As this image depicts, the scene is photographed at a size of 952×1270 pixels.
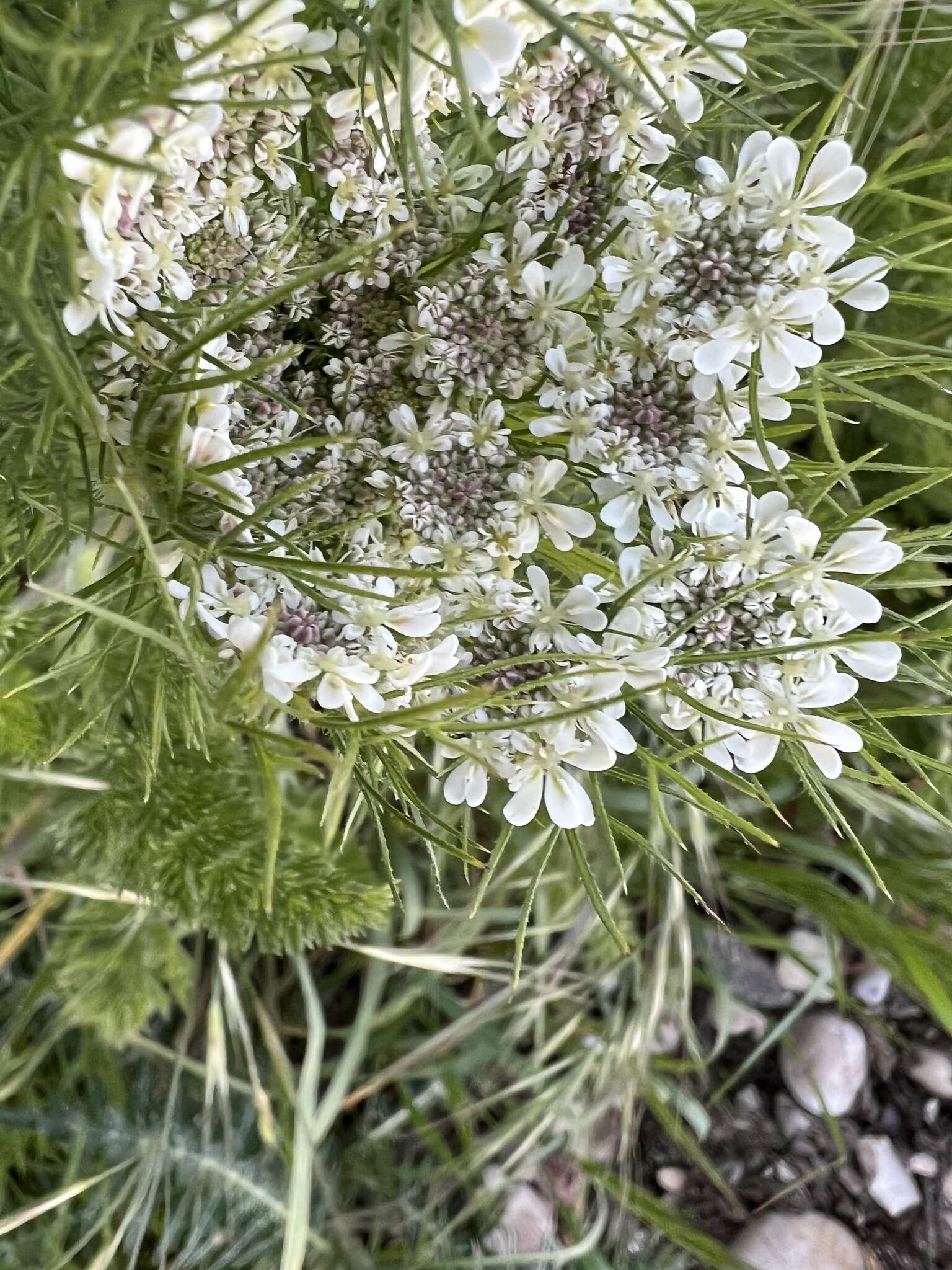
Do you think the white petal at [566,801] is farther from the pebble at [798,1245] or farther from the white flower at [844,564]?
the pebble at [798,1245]

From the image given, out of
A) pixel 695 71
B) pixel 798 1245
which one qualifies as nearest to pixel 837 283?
pixel 695 71

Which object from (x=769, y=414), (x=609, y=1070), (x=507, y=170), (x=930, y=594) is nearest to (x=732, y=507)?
(x=769, y=414)

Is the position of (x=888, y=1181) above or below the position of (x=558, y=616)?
below

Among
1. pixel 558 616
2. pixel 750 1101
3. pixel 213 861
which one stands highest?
pixel 558 616

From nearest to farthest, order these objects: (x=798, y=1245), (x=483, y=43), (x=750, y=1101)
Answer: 1. (x=483, y=43)
2. (x=798, y=1245)
3. (x=750, y=1101)

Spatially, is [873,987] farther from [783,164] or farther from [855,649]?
[783,164]

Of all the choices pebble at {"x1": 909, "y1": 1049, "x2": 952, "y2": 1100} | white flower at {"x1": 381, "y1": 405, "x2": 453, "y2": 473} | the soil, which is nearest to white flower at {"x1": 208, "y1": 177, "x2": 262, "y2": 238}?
white flower at {"x1": 381, "y1": 405, "x2": 453, "y2": 473}

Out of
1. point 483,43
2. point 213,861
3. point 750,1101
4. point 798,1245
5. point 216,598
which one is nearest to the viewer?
point 483,43
